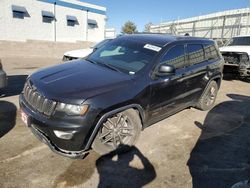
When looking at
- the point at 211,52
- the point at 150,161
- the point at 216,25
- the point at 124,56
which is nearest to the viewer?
the point at 150,161

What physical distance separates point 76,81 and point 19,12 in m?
21.3

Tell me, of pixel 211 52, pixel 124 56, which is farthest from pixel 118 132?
pixel 211 52

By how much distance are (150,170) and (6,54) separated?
664 inches

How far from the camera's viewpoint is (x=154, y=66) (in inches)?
156

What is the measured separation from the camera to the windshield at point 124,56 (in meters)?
4.01

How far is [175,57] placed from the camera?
14.8 ft

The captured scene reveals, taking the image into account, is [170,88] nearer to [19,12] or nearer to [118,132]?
[118,132]

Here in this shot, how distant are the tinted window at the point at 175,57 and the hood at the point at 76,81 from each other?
948 millimetres

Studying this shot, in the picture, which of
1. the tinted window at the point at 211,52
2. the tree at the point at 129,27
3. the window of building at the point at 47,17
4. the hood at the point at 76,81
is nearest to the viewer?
the hood at the point at 76,81

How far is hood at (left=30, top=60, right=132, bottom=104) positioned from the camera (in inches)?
123

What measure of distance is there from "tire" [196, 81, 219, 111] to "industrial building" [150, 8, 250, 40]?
1634cm

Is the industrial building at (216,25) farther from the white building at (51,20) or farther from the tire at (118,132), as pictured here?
the tire at (118,132)

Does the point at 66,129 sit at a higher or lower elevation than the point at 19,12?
lower

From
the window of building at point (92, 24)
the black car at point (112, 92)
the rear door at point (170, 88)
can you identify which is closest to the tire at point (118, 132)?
the black car at point (112, 92)
